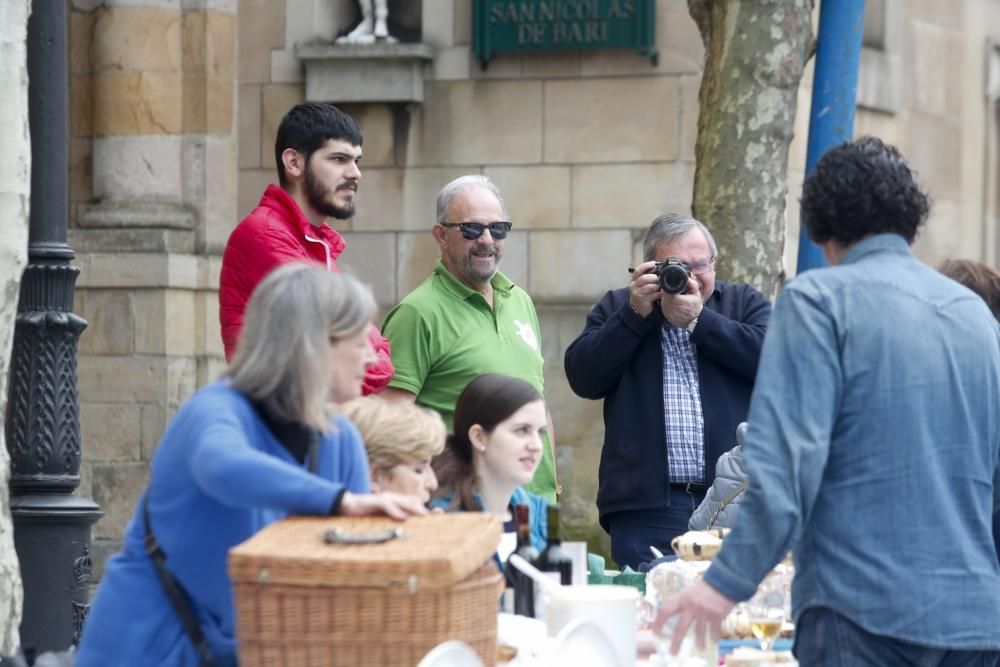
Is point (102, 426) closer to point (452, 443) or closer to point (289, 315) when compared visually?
point (452, 443)

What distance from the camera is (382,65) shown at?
11281mm

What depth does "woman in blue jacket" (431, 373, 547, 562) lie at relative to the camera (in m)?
5.13

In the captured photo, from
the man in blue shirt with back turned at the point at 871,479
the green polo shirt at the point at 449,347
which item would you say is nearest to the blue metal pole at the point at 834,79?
the green polo shirt at the point at 449,347

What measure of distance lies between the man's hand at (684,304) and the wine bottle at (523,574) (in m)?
1.89

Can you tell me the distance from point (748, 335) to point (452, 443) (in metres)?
1.61

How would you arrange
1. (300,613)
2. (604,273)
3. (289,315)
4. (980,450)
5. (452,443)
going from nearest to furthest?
1. (300,613)
2. (289,315)
3. (980,450)
4. (452,443)
5. (604,273)

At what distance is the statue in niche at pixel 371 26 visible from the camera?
11.3m

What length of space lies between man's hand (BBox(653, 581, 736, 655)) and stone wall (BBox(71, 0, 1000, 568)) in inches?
275

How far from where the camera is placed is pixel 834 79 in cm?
853

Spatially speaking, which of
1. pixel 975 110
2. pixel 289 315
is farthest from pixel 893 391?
pixel 975 110

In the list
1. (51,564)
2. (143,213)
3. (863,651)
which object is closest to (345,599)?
(863,651)

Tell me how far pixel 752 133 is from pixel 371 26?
3118 millimetres

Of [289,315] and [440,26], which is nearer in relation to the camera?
[289,315]

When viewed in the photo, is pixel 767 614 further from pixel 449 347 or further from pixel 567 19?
pixel 567 19
